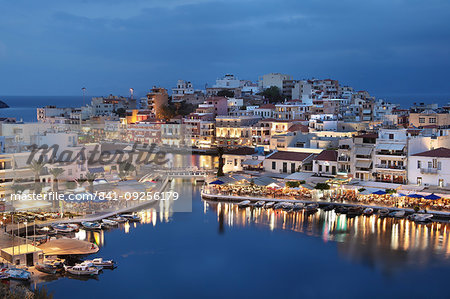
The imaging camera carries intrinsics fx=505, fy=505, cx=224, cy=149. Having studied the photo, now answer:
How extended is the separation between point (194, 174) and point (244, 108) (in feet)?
70.5

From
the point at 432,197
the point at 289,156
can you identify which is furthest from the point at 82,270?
the point at 289,156

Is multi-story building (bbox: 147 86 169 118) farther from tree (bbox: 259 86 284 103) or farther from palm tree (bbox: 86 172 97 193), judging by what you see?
palm tree (bbox: 86 172 97 193)

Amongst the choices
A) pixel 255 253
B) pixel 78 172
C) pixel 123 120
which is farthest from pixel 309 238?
pixel 123 120

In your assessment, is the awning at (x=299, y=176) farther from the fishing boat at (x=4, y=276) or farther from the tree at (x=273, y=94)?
the tree at (x=273, y=94)

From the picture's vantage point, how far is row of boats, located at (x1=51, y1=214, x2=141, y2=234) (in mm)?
16734

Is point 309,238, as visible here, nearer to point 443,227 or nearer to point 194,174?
point 443,227

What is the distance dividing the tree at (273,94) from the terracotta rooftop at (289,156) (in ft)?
91.2

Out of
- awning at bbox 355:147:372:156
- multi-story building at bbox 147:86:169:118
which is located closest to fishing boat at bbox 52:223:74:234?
awning at bbox 355:147:372:156

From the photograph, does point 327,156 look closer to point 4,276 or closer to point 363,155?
point 363,155

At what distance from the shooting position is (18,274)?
1259cm

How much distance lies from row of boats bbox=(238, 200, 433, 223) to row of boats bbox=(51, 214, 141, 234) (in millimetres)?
4700

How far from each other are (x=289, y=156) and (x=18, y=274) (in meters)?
16.3

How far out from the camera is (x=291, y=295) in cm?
1242

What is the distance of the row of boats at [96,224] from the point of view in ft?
54.9
